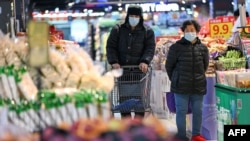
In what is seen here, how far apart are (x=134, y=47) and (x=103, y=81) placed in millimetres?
4156

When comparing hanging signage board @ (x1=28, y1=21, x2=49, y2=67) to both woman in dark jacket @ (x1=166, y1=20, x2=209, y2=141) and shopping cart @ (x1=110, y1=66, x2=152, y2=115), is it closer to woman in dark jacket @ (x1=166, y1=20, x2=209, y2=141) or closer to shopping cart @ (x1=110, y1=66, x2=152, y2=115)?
shopping cart @ (x1=110, y1=66, x2=152, y2=115)

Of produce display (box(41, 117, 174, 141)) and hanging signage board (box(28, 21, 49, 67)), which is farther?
hanging signage board (box(28, 21, 49, 67))

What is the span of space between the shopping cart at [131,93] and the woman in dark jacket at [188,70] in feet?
2.31

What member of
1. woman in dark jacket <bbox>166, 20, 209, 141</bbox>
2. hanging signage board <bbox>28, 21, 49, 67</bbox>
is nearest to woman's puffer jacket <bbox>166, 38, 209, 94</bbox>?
woman in dark jacket <bbox>166, 20, 209, 141</bbox>

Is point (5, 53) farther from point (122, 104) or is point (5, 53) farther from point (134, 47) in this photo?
point (134, 47)

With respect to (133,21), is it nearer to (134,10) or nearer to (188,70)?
(134,10)

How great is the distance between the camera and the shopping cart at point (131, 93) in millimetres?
7004

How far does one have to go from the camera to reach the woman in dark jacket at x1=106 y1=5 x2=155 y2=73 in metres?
7.61

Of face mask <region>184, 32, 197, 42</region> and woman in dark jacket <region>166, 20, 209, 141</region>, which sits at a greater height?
face mask <region>184, 32, 197, 42</region>

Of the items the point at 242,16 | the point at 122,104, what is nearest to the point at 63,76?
the point at 122,104

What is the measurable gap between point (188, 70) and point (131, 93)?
1.01 meters

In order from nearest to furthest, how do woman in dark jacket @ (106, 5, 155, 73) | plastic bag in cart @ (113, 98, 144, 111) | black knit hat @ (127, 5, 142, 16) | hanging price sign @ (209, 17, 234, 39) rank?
plastic bag in cart @ (113, 98, 144, 111) < black knit hat @ (127, 5, 142, 16) < woman in dark jacket @ (106, 5, 155, 73) < hanging price sign @ (209, 17, 234, 39)

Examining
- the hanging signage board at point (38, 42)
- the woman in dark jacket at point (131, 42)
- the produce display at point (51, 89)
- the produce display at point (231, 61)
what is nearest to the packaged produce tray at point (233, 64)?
the produce display at point (231, 61)

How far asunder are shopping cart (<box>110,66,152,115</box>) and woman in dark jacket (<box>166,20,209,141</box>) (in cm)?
70
